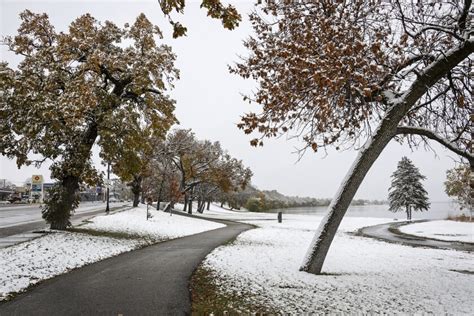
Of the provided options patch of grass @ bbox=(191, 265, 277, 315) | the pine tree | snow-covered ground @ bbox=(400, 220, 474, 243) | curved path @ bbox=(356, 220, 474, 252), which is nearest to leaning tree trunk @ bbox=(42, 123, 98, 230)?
patch of grass @ bbox=(191, 265, 277, 315)

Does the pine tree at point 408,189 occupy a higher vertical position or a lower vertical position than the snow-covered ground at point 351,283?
higher

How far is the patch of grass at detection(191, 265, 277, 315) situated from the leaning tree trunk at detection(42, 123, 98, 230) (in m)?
8.36

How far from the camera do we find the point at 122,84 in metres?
14.8

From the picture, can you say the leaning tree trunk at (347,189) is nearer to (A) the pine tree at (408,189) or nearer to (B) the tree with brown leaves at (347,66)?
Result: (B) the tree with brown leaves at (347,66)

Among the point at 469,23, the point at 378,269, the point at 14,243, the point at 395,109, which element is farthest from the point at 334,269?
the point at 14,243

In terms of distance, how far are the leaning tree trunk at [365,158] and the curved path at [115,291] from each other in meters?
3.41

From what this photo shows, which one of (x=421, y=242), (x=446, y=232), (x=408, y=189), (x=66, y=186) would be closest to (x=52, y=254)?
(x=66, y=186)

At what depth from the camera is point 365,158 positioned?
8.26 meters

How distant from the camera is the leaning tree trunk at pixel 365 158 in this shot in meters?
7.98

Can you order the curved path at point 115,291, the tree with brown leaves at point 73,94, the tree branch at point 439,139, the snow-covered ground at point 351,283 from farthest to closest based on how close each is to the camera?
the tree with brown leaves at point 73,94
the tree branch at point 439,139
the snow-covered ground at point 351,283
the curved path at point 115,291

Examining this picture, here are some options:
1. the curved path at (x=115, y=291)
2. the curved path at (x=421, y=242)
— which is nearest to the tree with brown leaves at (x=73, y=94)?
the curved path at (x=115, y=291)

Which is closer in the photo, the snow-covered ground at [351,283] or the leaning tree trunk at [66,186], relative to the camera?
the snow-covered ground at [351,283]

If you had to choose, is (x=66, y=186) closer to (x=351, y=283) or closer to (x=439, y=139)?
(x=351, y=283)

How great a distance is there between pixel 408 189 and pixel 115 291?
48723 mm
